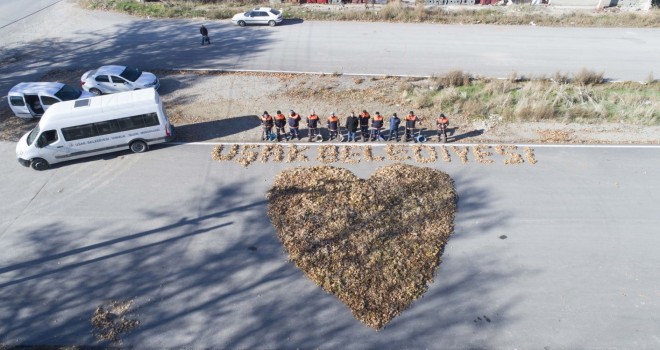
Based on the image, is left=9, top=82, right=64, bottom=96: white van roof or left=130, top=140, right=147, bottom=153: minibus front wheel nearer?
left=130, top=140, right=147, bottom=153: minibus front wheel

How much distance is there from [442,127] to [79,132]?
13555 millimetres

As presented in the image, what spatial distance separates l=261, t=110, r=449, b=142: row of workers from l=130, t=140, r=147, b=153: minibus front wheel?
4549 millimetres

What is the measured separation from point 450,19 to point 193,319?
26.9 metres

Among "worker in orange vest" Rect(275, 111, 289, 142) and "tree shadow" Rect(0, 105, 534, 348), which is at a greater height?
"worker in orange vest" Rect(275, 111, 289, 142)

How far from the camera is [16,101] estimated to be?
1814 cm

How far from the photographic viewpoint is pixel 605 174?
50.1ft

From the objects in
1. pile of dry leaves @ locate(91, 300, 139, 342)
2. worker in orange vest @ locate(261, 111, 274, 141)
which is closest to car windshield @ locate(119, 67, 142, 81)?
worker in orange vest @ locate(261, 111, 274, 141)

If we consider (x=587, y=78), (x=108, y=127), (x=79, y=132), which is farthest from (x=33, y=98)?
(x=587, y=78)

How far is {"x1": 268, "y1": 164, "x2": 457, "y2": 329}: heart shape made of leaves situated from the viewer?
36.6ft

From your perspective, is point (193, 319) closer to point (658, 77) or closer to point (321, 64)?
point (321, 64)

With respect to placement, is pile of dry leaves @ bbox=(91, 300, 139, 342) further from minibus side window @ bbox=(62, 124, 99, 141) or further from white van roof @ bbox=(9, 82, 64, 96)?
white van roof @ bbox=(9, 82, 64, 96)

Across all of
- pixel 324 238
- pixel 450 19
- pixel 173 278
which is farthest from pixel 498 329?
pixel 450 19

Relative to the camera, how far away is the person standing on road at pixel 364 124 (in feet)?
54.1

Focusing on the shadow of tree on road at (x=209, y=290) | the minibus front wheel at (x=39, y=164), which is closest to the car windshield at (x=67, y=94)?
the minibus front wheel at (x=39, y=164)
